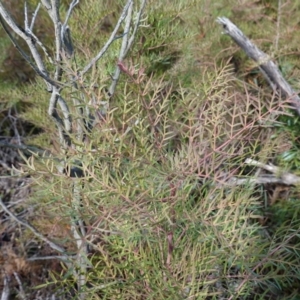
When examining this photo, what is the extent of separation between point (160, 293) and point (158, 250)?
0.08 m

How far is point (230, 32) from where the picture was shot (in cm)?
169

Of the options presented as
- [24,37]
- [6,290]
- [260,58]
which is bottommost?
[6,290]

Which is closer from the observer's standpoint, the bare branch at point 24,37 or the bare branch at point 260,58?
the bare branch at point 24,37

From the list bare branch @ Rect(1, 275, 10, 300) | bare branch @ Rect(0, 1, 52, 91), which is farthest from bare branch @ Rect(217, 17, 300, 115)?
bare branch @ Rect(1, 275, 10, 300)

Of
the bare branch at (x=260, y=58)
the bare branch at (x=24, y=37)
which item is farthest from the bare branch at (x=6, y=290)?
the bare branch at (x=260, y=58)

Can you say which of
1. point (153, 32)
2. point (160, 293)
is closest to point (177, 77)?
point (153, 32)

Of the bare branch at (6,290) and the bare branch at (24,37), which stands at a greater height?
the bare branch at (24,37)

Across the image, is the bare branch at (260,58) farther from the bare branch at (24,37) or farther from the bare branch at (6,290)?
the bare branch at (6,290)

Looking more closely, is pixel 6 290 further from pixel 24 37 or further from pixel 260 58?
pixel 260 58

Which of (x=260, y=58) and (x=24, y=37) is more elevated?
(x=24, y=37)

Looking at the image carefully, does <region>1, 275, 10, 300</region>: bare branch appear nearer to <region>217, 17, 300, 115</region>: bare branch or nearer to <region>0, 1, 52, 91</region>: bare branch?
<region>0, 1, 52, 91</region>: bare branch

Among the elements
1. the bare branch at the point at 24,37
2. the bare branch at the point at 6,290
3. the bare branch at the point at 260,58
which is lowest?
the bare branch at the point at 6,290

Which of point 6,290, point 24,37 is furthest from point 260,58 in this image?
point 6,290

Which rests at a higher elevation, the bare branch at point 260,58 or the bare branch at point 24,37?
the bare branch at point 24,37
